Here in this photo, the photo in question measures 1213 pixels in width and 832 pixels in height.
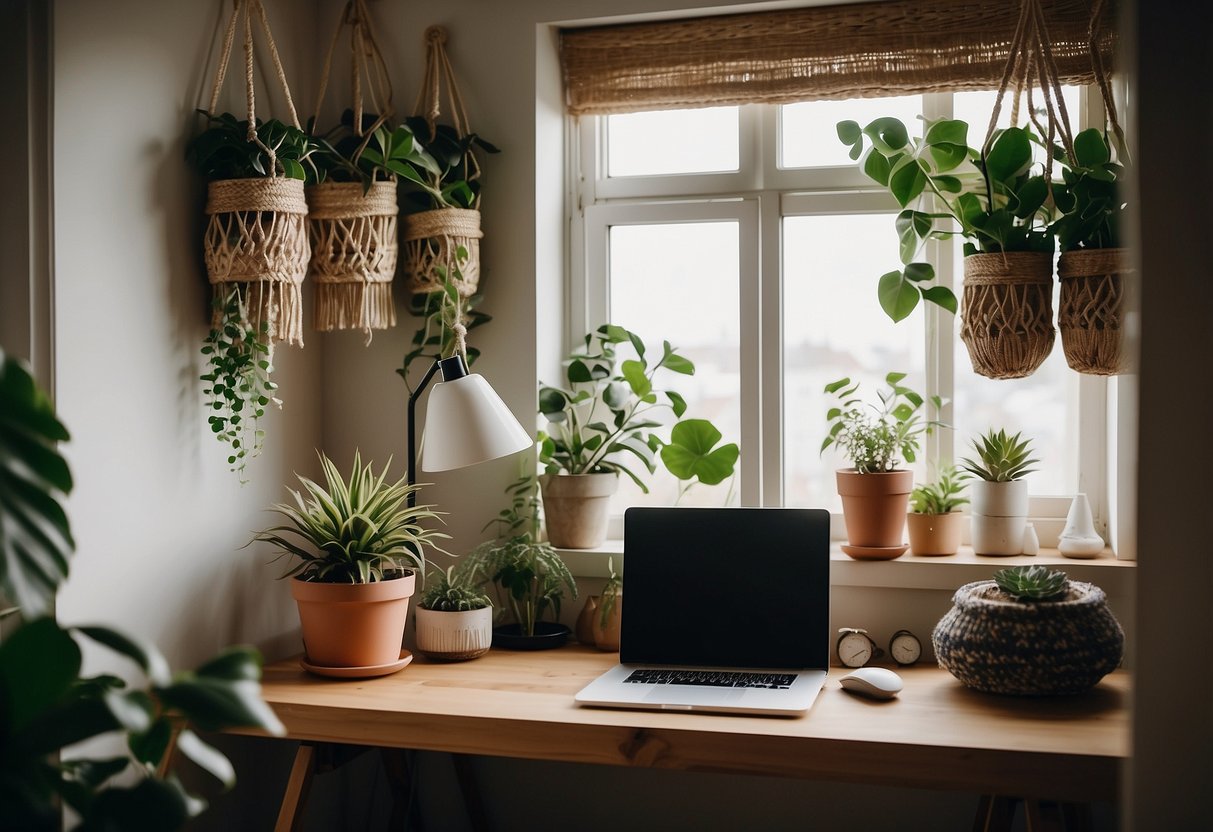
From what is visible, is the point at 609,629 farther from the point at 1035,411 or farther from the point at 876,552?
the point at 1035,411

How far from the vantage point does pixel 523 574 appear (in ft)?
7.44

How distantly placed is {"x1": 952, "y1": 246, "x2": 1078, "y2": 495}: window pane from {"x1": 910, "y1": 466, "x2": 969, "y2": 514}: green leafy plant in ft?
0.33

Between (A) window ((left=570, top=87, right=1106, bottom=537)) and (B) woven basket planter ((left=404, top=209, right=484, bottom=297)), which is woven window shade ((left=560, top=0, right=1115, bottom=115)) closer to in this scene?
(A) window ((left=570, top=87, right=1106, bottom=537))

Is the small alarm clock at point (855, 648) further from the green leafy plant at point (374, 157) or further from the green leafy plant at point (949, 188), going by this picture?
the green leafy plant at point (374, 157)

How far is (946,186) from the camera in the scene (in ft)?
7.14

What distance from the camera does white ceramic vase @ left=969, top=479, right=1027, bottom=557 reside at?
7.30 ft

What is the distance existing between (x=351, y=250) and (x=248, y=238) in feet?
0.98

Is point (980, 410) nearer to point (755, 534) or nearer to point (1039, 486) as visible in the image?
point (1039, 486)

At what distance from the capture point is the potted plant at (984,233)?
206 centimetres

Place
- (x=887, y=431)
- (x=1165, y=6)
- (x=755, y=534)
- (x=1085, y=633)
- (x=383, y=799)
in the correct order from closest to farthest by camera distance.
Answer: (x=1165, y=6) < (x=1085, y=633) < (x=755, y=534) < (x=887, y=431) < (x=383, y=799)

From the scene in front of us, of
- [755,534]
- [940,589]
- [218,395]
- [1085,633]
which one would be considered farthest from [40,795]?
[940,589]

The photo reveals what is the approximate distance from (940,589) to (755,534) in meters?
0.43

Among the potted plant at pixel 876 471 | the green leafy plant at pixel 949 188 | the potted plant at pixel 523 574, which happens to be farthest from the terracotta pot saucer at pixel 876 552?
the potted plant at pixel 523 574

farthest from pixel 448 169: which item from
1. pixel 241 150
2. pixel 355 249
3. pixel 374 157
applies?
pixel 241 150
